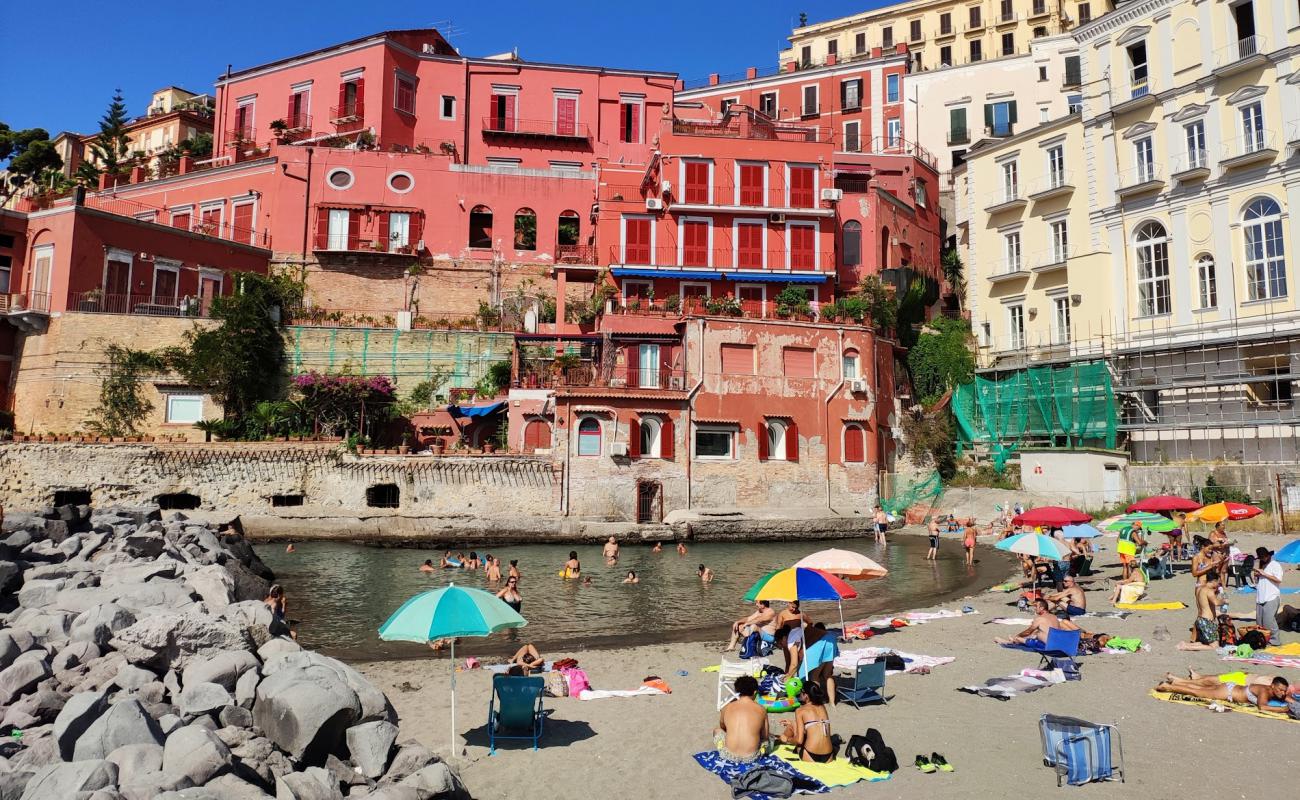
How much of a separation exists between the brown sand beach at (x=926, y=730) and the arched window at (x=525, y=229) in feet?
101

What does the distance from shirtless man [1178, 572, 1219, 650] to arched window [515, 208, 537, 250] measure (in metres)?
33.8

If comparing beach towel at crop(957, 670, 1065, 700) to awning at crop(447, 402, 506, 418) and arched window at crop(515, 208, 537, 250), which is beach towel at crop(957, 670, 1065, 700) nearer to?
awning at crop(447, 402, 506, 418)

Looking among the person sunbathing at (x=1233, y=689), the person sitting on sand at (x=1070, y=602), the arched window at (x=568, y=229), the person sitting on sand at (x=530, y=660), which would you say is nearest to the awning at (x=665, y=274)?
the arched window at (x=568, y=229)

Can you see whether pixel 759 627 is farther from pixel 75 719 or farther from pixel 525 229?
pixel 525 229

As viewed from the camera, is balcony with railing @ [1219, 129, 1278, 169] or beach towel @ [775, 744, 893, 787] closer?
beach towel @ [775, 744, 893, 787]

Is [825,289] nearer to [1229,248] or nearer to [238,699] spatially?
[1229,248]

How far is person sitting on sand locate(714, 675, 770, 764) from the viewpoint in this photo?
8148 millimetres

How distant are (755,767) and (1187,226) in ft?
103

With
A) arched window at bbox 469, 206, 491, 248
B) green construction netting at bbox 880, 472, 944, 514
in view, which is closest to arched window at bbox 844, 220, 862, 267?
green construction netting at bbox 880, 472, 944, 514

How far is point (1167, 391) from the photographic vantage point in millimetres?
31188

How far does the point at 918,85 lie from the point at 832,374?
24.4m

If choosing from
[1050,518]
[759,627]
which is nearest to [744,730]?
[759,627]

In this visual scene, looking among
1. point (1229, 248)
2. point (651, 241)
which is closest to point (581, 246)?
point (651, 241)

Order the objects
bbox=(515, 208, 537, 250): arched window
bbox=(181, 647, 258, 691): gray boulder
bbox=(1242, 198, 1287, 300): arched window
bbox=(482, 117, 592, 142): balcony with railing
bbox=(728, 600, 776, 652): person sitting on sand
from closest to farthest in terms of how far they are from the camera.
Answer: bbox=(181, 647, 258, 691): gray boulder, bbox=(728, 600, 776, 652): person sitting on sand, bbox=(1242, 198, 1287, 300): arched window, bbox=(515, 208, 537, 250): arched window, bbox=(482, 117, 592, 142): balcony with railing
